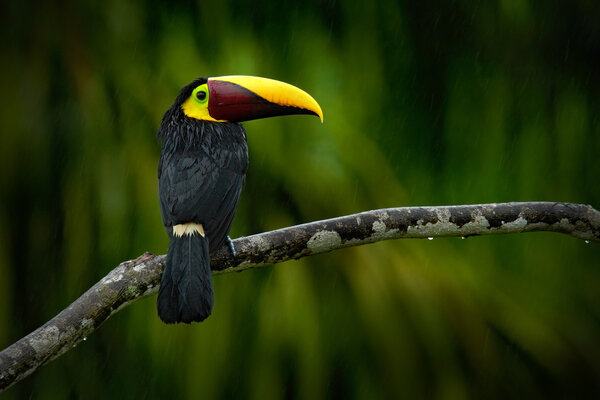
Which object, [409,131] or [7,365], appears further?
[409,131]

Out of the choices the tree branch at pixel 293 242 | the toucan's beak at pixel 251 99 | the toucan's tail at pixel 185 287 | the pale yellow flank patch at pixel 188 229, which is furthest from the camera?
the toucan's beak at pixel 251 99

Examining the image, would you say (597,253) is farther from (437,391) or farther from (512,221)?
(512,221)

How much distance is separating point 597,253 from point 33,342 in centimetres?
343

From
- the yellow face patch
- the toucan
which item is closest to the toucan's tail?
the toucan

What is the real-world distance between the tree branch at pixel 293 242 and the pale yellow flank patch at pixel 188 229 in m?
0.10

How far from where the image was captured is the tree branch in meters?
2.24

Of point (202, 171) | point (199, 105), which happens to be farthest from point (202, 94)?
point (202, 171)

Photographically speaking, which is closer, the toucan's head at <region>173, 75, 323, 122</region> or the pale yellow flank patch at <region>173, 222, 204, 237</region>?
the pale yellow flank patch at <region>173, 222, 204, 237</region>

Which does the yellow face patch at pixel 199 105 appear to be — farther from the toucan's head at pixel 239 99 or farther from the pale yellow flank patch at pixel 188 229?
the pale yellow flank patch at pixel 188 229

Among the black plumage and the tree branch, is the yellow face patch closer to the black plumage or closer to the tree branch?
the black plumage

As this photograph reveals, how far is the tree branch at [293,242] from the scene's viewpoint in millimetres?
2238

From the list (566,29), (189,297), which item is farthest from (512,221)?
(566,29)

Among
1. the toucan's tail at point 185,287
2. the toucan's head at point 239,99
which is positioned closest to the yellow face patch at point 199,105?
the toucan's head at point 239,99

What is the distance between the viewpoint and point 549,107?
4.41 meters
